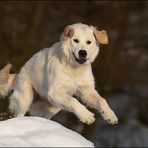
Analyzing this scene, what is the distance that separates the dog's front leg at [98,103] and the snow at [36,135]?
153 cm

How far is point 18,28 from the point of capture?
1888 centimetres

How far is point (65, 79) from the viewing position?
9.27 meters

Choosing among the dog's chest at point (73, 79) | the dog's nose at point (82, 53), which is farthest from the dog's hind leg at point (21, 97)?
the dog's nose at point (82, 53)

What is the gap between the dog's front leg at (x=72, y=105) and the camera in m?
8.55

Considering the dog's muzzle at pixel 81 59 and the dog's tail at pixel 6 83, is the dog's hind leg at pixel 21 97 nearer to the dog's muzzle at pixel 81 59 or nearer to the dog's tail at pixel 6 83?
the dog's tail at pixel 6 83

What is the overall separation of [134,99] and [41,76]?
12.3 metres

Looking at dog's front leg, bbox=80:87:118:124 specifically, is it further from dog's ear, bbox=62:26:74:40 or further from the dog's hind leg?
the dog's hind leg

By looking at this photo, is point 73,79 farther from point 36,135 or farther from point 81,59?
point 36,135

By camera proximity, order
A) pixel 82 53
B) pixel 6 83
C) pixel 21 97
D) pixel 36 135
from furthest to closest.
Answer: pixel 6 83 < pixel 21 97 < pixel 82 53 < pixel 36 135

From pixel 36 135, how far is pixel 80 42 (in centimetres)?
267

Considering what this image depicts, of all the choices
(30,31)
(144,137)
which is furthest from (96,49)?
(144,137)

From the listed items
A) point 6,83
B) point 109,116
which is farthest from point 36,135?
point 6,83

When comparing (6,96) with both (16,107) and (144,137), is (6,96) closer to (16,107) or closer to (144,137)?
(16,107)

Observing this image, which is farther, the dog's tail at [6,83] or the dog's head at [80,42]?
the dog's tail at [6,83]
